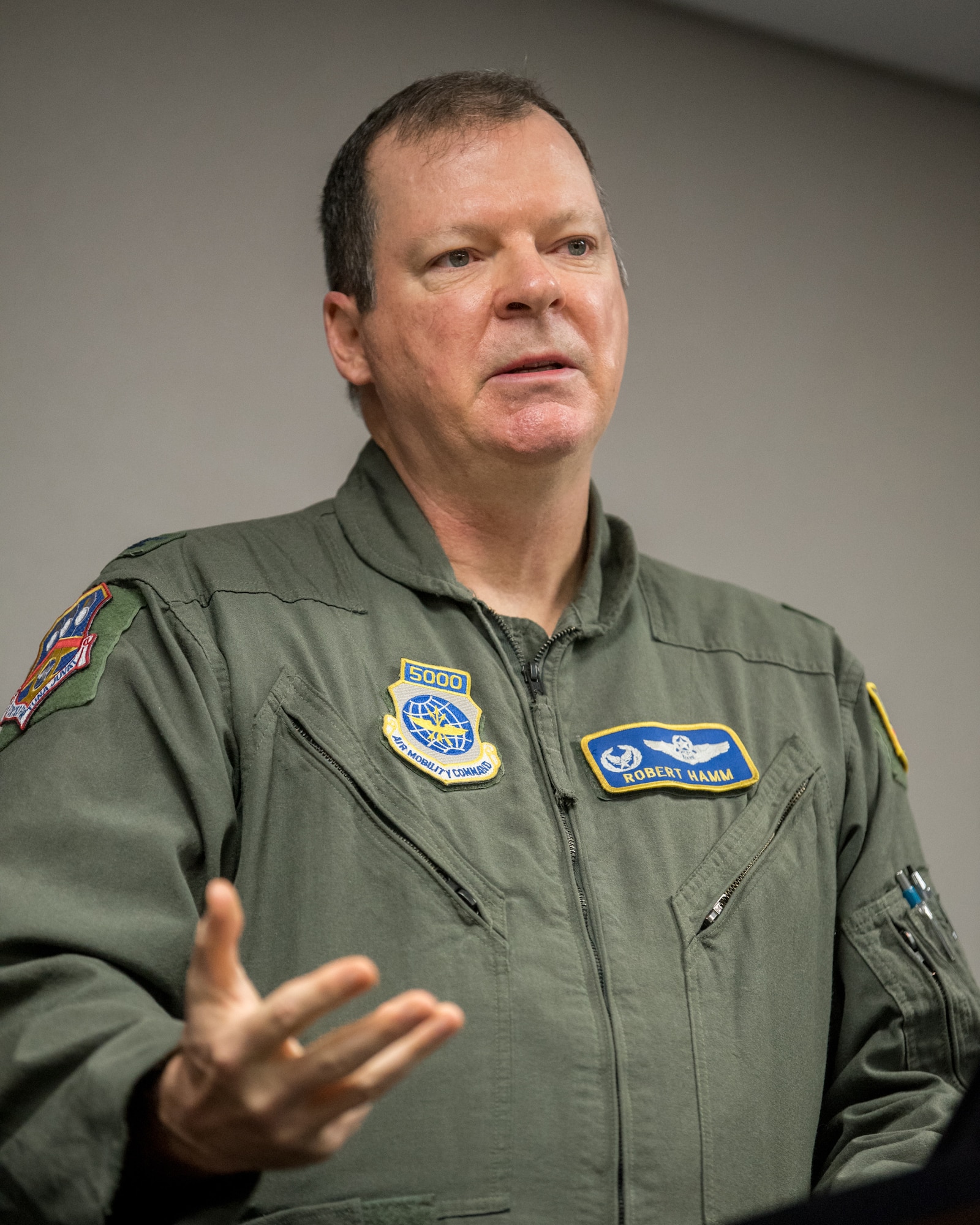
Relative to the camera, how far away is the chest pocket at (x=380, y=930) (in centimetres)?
114

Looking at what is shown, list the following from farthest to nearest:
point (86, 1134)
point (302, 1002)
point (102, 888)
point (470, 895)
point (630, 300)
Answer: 1. point (630, 300)
2. point (470, 895)
3. point (102, 888)
4. point (86, 1134)
5. point (302, 1002)

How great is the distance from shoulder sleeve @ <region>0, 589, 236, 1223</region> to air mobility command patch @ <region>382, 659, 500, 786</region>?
0.17 m

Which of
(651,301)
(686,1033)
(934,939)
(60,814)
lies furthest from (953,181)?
(60,814)

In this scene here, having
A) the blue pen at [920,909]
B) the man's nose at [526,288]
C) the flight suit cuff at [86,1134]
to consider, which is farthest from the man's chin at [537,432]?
the flight suit cuff at [86,1134]

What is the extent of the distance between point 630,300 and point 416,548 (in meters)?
1.25

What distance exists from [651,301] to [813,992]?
5.14 feet

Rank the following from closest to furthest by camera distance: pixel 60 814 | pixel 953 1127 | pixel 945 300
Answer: pixel 953 1127 → pixel 60 814 → pixel 945 300

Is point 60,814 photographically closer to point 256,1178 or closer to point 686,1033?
point 256,1178

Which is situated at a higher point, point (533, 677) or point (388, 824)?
point (533, 677)

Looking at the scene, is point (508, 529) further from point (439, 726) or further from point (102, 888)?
point (102, 888)

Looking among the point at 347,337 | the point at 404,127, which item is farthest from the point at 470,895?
the point at 404,127

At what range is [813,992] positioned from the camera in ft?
4.55

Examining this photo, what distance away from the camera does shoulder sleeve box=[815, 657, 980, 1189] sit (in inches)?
52.3

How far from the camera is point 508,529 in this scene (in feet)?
5.12
